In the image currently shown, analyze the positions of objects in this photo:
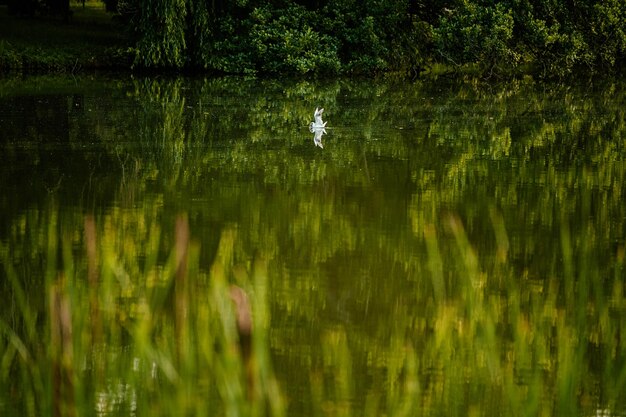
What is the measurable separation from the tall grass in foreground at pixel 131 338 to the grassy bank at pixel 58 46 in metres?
15.0

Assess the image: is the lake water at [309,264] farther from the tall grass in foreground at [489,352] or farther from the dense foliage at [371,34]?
the dense foliage at [371,34]

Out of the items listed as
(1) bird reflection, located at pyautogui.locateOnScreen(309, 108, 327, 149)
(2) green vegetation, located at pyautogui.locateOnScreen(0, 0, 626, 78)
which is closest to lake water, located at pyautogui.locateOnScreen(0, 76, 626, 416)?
(1) bird reflection, located at pyautogui.locateOnScreen(309, 108, 327, 149)

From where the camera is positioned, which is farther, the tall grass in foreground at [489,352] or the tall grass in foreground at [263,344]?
the tall grass in foreground at [489,352]

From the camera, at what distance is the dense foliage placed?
73.6ft

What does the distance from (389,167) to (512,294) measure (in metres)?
4.90

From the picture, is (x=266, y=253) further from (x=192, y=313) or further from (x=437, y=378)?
(x=437, y=378)

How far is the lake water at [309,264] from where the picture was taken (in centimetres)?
427

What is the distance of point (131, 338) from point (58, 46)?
18314 mm

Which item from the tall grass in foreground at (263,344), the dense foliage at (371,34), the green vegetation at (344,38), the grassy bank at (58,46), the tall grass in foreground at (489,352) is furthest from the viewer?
the dense foliage at (371,34)

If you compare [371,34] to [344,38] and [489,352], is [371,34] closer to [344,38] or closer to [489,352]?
[344,38]

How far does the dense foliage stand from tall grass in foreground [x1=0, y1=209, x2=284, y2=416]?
15.7 meters

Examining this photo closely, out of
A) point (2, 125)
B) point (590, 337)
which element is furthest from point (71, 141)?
point (590, 337)

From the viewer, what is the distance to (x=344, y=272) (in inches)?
256

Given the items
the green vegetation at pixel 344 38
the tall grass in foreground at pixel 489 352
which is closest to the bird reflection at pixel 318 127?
the tall grass in foreground at pixel 489 352
